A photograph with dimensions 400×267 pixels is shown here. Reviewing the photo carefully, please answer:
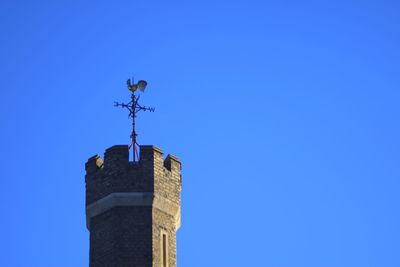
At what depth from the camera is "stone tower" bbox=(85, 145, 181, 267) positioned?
47.3 metres

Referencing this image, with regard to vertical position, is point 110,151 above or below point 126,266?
above

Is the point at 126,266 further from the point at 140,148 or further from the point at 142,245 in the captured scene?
the point at 140,148

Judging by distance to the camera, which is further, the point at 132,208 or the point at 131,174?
the point at 131,174

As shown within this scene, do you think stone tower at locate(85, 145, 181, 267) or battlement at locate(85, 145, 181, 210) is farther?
battlement at locate(85, 145, 181, 210)

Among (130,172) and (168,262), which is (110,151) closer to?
(130,172)

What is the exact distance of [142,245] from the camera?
4731 centimetres

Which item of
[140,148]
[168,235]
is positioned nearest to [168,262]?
[168,235]

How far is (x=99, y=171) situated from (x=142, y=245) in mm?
3805

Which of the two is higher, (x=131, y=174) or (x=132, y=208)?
(x=131, y=174)

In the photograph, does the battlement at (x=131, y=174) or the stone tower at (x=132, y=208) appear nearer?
the stone tower at (x=132, y=208)

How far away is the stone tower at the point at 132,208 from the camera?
155ft

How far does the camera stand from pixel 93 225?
49.0 meters

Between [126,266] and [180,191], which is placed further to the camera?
[180,191]

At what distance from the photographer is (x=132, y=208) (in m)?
48.2
